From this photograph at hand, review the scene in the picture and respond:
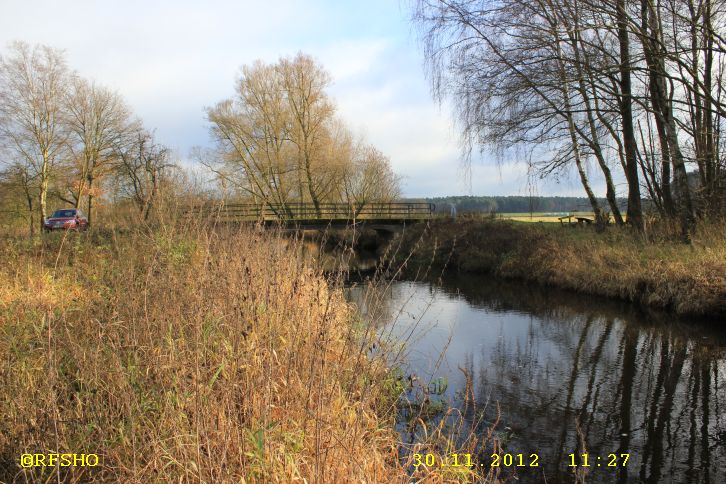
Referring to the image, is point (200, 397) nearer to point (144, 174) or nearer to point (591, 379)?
point (591, 379)

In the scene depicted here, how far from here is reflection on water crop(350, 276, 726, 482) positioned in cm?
458

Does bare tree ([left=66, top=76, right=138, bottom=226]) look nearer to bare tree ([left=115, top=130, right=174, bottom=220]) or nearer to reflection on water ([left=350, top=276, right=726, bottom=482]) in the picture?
bare tree ([left=115, top=130, right=174, bottom=220])

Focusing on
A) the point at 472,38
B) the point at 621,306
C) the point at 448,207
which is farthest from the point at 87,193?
the point at 621,306

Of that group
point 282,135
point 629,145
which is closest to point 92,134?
point 282,135

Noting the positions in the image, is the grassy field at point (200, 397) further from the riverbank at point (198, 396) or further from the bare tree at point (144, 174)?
the bare tree at point (144, 174)

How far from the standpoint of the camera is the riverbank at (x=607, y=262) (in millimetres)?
9906

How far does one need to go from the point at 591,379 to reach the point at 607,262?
23.9 feet

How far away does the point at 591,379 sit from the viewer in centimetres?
671

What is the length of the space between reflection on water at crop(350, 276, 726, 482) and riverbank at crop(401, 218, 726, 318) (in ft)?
1.88

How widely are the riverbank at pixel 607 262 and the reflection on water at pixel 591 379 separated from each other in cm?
57

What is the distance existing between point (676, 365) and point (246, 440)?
6.97 m

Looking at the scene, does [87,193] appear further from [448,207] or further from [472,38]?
[472,38]

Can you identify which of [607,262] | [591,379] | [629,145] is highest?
[629,145]

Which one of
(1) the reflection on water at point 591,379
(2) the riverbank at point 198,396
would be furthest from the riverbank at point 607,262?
(2) the riverbank at point 198,396
